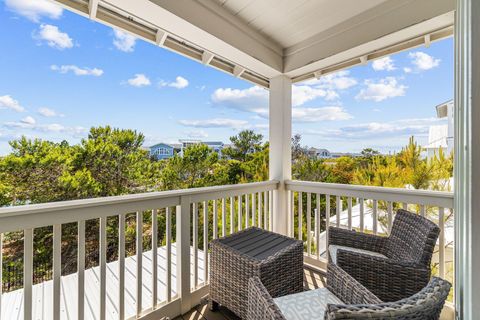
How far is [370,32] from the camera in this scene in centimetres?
240

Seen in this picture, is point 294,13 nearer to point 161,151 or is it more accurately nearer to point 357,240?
point 357,240

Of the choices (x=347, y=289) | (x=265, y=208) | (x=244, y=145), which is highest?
(x=244, y=145)

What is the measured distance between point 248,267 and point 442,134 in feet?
8.79

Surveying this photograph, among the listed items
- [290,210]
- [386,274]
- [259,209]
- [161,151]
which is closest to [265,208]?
[259,209]

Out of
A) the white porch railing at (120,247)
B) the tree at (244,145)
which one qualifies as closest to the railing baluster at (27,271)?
the white porch railing at (120,247)

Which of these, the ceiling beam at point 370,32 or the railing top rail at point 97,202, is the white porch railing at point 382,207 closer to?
the railing top rail at point 97,202

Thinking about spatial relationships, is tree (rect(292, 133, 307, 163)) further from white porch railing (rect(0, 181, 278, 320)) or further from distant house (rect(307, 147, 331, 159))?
white porch railing (rect(0, 181, 278, 320))

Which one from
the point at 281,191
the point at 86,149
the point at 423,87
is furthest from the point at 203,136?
the point at 423,87

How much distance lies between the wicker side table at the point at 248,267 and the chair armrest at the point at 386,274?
43 centimetres

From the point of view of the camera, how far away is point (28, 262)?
4.66 feet

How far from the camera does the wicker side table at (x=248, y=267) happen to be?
1.83m

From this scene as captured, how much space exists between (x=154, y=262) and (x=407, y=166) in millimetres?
3148

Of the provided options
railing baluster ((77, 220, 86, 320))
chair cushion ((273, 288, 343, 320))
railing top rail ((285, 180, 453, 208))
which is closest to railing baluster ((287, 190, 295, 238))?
railing top rail ((285, 180, 453, 208))

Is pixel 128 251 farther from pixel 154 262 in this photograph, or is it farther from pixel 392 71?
pixel 392 71
